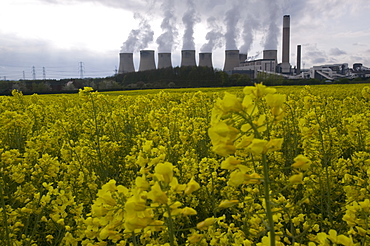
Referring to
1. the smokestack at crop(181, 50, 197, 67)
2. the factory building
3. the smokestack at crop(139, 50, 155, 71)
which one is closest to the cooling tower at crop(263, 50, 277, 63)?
the factory building

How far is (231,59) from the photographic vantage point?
150 feet

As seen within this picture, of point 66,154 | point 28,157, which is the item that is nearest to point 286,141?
point 66,154

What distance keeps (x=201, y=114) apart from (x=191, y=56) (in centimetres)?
3675

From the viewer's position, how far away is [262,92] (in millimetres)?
938

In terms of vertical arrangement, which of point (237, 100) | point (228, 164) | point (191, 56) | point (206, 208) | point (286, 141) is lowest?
point (206, 208)

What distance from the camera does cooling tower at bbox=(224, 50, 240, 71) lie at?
45.6m

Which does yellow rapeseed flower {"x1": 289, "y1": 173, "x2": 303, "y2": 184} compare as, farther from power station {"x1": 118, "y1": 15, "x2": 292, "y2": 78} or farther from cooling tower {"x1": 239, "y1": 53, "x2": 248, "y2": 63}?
cooling tower {"x1": 239, "y1": 53, "x2": 248, "y2": 63}

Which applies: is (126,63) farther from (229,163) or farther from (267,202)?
(267,202)

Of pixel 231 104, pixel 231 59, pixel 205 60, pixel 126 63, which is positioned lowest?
pixel 231 104

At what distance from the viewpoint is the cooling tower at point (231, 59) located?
45.6m

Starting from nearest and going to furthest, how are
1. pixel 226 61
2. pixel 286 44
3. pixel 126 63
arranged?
Answer: 1. pixel 126 63
2. pixel 226 61
3. pixel 286 44

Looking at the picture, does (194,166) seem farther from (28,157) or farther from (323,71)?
(323,71)

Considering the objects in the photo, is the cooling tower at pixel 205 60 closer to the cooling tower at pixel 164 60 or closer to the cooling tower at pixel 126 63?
the cooling tower at pixel 164 60

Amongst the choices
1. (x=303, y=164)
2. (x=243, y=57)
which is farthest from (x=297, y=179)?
(x=243, y=57)
